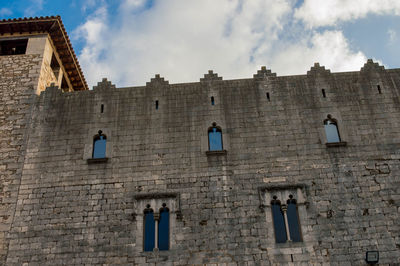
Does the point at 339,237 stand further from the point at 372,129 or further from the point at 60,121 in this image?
the point at 60,121

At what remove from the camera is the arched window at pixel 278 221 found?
47.1 ft

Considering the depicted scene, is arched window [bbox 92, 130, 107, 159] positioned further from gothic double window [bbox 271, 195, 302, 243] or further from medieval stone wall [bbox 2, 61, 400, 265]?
gothic double window [bbox 271, 195, 302, 243]

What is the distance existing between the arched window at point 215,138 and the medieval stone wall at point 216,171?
208 millimetres

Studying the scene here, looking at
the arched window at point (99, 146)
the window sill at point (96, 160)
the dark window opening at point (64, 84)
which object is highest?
the dark window opening at point (64, 84)

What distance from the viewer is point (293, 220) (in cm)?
1465

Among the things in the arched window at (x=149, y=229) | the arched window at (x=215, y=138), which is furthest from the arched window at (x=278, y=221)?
the arched window at (x=149, y=229)

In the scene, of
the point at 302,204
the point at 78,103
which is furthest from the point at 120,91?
the point at 302,204

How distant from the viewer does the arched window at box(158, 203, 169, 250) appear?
572 inches

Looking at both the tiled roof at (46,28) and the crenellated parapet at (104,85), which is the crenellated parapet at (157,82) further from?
the tiled roof at (46,28)

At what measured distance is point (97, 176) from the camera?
52.3ft

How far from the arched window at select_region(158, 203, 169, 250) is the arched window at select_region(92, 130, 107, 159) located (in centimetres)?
325

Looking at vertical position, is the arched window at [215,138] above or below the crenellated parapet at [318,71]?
below

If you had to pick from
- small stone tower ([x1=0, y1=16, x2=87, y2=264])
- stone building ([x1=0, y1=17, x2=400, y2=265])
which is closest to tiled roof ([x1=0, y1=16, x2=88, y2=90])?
small stone tower ([x1=0, y1=16, x2=87, y2=264])

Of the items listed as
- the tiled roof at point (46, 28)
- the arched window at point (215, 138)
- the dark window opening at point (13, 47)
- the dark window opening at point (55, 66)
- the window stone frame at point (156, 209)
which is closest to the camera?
the window stone frame at point (156, 209)
